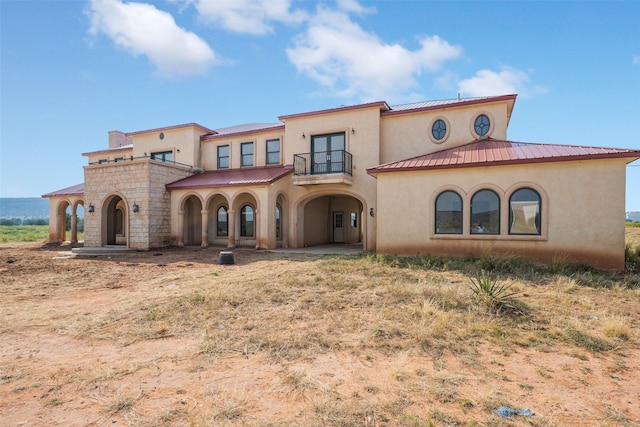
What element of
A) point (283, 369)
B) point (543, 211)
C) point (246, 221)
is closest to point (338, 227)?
point (246, 221)

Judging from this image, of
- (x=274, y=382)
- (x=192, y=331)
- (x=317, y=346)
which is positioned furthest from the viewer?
Result: (x=192, y=331)

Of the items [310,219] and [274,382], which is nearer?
[274,382]

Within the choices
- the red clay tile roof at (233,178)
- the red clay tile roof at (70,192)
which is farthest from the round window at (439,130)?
the red clay tile roof at (70,192)

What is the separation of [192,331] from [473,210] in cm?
1125

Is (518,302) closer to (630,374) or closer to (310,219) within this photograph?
(630,374)

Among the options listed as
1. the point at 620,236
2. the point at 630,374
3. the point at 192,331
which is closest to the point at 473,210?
the point at 620,236

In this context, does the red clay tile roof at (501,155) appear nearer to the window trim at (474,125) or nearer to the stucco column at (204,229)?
the window trim at (474,125)

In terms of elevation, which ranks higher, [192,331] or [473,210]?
[473,210]

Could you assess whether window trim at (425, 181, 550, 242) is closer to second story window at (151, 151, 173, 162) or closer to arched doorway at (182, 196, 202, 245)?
arched doorway at (182, 196, 202, 245)

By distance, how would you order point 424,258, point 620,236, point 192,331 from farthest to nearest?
point 424,258 → point 620,236 → point 192,331

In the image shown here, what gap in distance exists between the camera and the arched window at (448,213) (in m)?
13.4

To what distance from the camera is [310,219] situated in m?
21.6

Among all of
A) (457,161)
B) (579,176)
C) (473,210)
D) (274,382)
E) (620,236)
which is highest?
(457,161)

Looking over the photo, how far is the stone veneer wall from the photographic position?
1905cm
